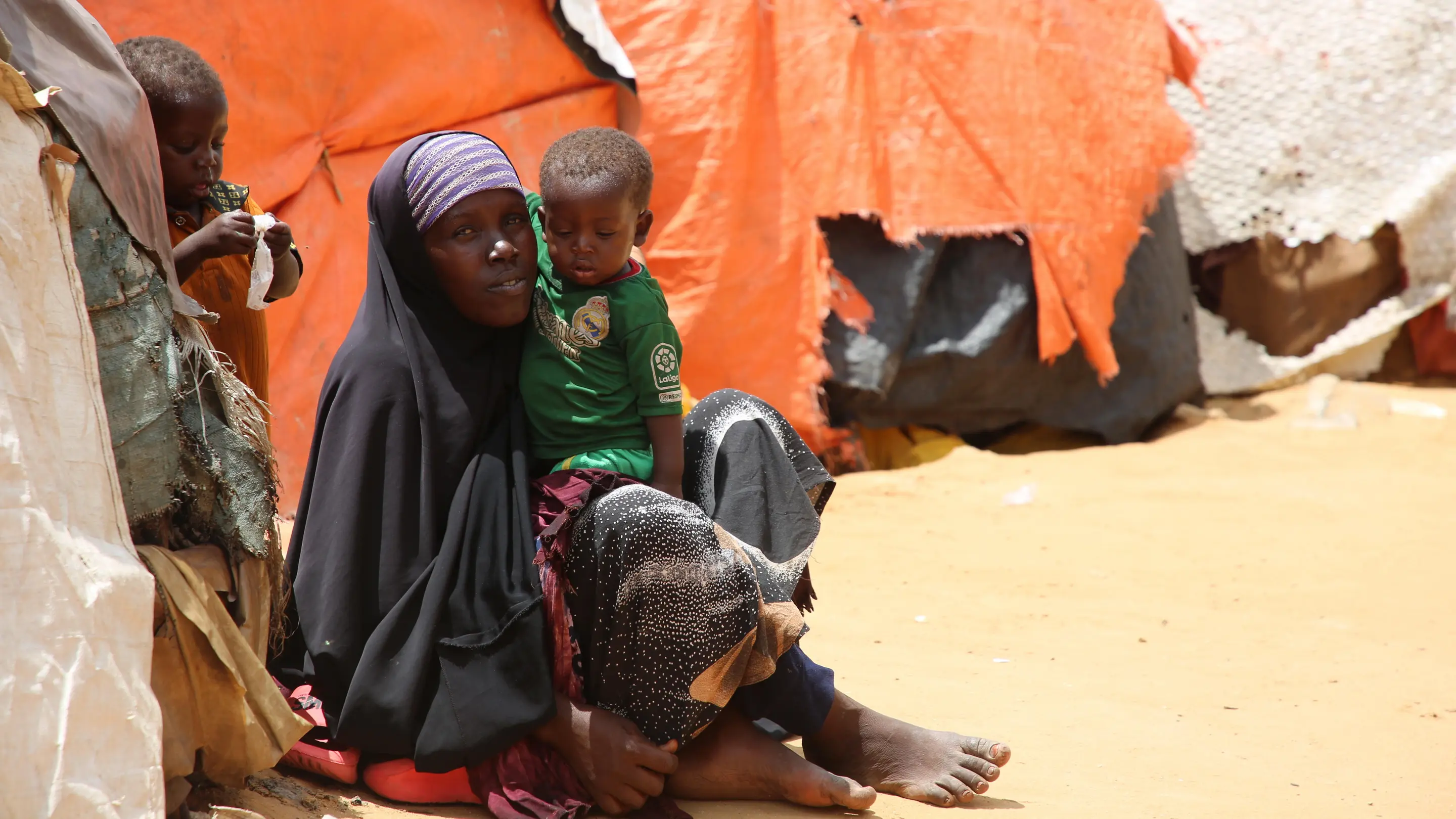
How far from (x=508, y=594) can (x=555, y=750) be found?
31cm

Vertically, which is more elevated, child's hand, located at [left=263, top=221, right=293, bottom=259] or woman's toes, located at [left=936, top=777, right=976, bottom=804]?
child's hand, located at [left=263, top=221, right=293, bottom=259]

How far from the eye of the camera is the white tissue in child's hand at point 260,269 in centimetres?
228

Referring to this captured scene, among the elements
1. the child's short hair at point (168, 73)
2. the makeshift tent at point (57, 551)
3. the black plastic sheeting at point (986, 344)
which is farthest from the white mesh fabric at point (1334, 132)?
the makeshift tent at point (57, 551)

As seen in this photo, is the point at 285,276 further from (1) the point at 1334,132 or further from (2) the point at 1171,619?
(1) the point at 1334,132

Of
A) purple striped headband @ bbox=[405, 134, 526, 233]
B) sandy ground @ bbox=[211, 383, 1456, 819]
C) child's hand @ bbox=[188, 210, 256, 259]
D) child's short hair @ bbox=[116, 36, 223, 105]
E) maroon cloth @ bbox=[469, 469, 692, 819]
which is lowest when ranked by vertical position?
sandy ground @ bbox=[211, 383, 1456, 819]

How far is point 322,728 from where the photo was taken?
239 centimetres

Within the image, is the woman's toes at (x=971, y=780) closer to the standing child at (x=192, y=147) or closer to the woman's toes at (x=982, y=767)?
the woman's toes at (x=982, y=767)

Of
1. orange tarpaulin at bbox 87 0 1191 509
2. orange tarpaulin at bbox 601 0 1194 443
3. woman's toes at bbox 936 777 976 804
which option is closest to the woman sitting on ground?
woman's toes at bbox 936 777 976 804


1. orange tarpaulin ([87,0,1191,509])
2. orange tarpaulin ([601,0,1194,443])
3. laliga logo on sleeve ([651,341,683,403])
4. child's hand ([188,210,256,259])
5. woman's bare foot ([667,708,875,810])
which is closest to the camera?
child's hand ([188,210,256,259])

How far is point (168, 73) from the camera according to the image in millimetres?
2662

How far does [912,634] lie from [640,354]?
1.77 metres

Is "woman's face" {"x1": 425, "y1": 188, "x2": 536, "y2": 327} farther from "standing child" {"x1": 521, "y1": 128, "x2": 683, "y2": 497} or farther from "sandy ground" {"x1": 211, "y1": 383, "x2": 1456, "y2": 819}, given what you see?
"sandy ground" {"x1": 211, "y1": 383, "x2": 1456, "y2": 819}

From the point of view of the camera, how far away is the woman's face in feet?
8.04

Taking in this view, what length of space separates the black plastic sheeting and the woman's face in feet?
11.2
